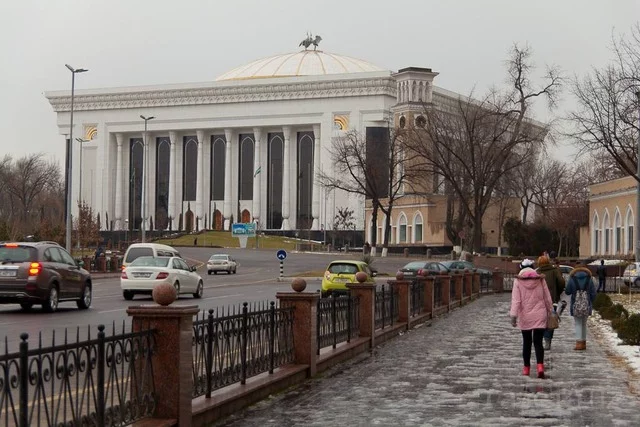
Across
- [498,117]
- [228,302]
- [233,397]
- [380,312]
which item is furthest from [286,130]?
[233,397]

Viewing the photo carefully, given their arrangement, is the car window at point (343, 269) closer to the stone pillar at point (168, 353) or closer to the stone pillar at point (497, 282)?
the stone pillar at point (497, 282)

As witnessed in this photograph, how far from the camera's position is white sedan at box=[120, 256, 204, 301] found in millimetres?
32375

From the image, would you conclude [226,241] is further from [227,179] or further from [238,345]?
[238,345]

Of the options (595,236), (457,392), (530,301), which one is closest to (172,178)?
(595,236)

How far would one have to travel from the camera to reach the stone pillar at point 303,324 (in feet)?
47.0

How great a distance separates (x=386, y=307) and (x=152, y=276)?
12144 millimetres

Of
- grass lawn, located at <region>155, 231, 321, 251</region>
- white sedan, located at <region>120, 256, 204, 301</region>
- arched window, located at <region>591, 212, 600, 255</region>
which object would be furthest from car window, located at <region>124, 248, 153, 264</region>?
grass lawn, located at <region>155, 231, 321, 251</region>

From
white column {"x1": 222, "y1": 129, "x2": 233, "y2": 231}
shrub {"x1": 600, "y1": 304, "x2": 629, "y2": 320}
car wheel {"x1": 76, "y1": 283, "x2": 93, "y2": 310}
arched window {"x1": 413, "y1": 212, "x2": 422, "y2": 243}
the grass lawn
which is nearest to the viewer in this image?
shrub {"x1": 600, "y1": 304, "x2": 629, "y2": 320}

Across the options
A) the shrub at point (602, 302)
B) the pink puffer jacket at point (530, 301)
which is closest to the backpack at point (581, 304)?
the pink puffer jacket at point (530, 301)

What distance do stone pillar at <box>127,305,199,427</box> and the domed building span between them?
372 ft

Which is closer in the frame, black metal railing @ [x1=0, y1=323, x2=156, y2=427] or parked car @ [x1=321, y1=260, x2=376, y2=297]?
black metal railing @ [x1=0, y1=323, x2=156, y2=427]

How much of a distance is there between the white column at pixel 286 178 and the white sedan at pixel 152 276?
317ft

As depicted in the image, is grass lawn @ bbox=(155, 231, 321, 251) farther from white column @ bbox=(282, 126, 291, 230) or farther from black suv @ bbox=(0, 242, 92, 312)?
black suv @ bbox=(0, 242, 92, 312)

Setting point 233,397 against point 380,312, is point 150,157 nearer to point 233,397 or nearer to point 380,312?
point 380,312
